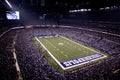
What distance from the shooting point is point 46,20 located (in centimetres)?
4312

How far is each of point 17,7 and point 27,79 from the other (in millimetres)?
29846

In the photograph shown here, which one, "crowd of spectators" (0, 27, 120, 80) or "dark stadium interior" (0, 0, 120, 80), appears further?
"dark stadium interior" (0, 0, 120, 80)

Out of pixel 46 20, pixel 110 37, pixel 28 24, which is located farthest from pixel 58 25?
pixel 110 37

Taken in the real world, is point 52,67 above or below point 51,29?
below

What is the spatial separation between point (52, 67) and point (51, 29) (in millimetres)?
26925

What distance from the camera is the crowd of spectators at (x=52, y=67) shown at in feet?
37.9

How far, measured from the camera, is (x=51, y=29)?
4103cm

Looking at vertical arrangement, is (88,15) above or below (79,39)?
above

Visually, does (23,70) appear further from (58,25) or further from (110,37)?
(58,25)

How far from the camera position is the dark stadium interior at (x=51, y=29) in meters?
14.1

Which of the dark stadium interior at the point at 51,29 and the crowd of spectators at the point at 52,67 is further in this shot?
the dark stadium interior at the point at 51,29

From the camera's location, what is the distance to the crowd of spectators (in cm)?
1156

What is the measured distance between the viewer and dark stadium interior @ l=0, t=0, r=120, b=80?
1413cm

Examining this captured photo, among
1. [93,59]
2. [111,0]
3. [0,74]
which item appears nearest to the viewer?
[0,74]
